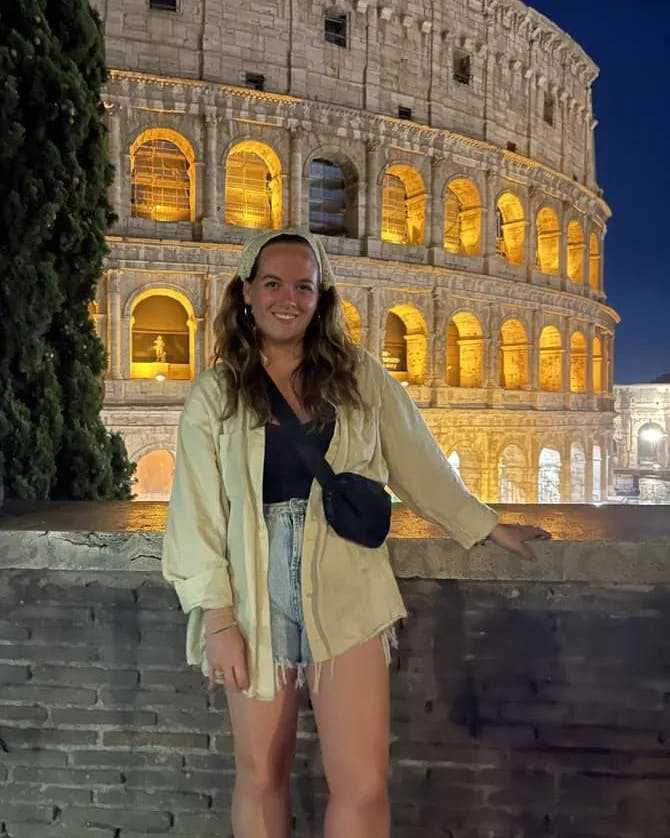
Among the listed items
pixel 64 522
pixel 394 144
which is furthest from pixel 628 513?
pixel 394 144

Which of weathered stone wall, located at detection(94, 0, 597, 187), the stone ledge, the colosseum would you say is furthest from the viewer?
Result: weathered stone wall, located at detection(94, 0, 597, 187)

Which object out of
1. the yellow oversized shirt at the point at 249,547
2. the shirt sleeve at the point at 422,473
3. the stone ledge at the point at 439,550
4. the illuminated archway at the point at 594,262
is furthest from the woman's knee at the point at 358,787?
the illuminated archway at the point at 594,262

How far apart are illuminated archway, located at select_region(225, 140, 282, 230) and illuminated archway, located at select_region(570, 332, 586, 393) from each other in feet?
37.4

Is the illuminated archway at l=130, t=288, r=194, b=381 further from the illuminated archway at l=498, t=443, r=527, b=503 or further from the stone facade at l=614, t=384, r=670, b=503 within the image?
the stone facade at l=614, t=384, r=670, b=503

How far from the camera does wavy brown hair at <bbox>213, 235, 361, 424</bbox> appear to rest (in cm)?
213

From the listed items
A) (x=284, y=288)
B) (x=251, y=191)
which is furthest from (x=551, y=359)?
(x=284, y=288)

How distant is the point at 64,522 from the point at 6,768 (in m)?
1.10

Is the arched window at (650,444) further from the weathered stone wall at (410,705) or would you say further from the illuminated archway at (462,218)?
the weathered stone wall at (410,705)

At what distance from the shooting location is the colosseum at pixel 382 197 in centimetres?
1633

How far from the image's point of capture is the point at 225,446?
2100 mm

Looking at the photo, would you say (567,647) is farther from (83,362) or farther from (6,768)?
(83,362)

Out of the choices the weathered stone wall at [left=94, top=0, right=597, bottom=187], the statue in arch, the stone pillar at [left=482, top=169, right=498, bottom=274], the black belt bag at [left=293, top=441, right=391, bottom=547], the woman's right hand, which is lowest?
the woman's right hand

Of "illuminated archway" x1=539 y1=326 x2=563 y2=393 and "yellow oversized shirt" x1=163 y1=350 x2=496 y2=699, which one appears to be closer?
"yellow oversized shirt" x1=163 y1=350 x2=496 y2=699

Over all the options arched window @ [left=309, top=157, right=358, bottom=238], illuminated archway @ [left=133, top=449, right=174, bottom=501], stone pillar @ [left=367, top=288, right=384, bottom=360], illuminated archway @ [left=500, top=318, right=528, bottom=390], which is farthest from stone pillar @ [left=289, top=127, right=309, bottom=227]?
illuminated archway @ [left=500, top=318, right=528, bottom=390]
